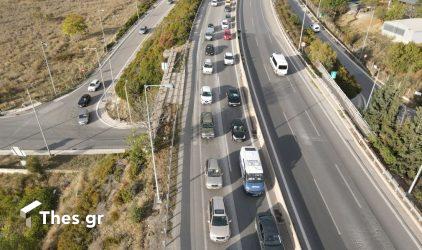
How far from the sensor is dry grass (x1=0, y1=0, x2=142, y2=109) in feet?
220

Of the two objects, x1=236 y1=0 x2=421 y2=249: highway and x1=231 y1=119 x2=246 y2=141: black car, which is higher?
x1=231 y1=119 x2=246 y2=141: black car

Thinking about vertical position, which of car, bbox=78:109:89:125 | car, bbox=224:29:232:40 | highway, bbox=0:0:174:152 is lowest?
highway, bbox=0:0:174:152

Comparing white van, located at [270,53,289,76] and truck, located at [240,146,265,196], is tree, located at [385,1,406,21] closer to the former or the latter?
white van, located at [270,53,289,76]

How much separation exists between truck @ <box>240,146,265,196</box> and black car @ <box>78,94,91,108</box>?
123 feet

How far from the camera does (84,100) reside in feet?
196

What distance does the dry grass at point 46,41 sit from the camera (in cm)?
6694

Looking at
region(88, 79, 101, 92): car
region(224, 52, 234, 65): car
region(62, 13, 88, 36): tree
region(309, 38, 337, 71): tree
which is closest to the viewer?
region(224, 52, 234, 65): car

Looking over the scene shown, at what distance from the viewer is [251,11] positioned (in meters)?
85.8

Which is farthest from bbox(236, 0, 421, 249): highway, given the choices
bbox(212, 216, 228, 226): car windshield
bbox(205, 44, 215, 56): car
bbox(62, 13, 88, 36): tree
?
bbox(62, 13, 88, 36): tree

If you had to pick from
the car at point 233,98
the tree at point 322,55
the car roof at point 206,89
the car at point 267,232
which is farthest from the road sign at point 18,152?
the tree at point 322,55

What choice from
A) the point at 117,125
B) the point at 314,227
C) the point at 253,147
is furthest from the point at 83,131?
the point at 314,227

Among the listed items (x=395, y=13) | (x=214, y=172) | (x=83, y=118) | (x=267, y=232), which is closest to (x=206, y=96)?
(x=214, y=172)

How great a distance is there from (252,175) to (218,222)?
6028mm

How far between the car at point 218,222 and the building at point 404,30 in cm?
6354
